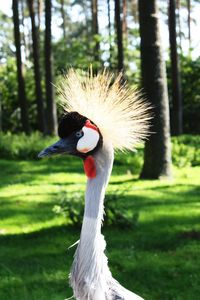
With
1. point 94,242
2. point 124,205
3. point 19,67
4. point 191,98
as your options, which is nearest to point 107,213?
point 124,205

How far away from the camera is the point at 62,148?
3191mm

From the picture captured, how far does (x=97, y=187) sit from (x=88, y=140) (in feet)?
0.87

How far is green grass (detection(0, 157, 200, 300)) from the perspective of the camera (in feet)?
19.8

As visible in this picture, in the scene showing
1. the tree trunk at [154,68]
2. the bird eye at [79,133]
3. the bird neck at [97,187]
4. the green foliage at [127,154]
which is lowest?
the green foliage at [127,154]

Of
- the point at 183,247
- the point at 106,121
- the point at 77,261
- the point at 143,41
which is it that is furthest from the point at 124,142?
the point at 143,41

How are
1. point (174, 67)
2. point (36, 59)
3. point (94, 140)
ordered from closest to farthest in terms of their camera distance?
point (94, 140) < point (174, 67) < point (36, 59)

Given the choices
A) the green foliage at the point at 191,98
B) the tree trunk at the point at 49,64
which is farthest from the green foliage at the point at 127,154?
the green foliage at the point at 191,98

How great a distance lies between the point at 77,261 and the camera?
3262 millimetres

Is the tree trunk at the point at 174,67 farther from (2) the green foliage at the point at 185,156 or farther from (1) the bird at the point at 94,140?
(1) the bird at the point at 94,140

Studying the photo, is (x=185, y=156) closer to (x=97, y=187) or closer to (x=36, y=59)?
(x=36, y=59)

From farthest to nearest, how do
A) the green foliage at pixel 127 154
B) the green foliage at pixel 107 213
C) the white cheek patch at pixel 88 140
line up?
1. the green foliage at pixel 127 154
2. the green foliage at pixel 107 213
3. the white cheek patch at pixel 88 140

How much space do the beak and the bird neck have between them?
133 millimetres

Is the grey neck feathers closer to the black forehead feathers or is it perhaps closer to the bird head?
the bird head

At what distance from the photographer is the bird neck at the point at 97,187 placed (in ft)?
10.4
